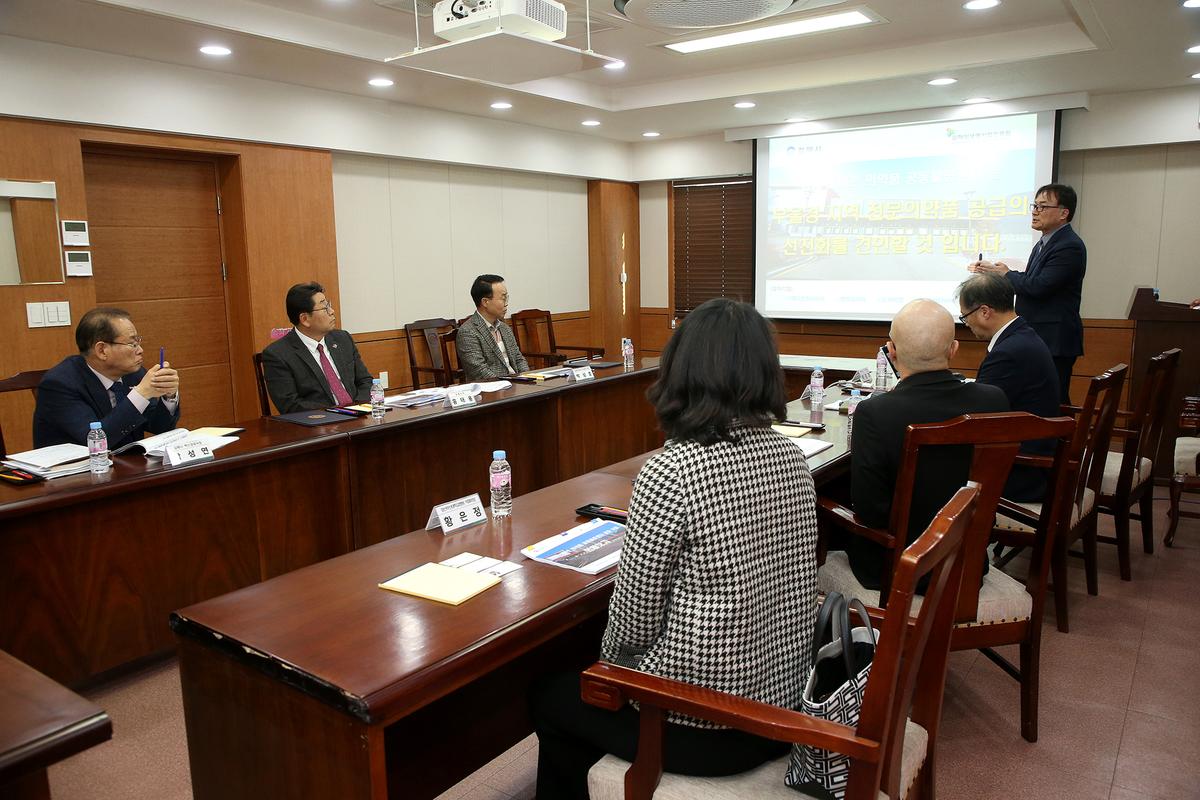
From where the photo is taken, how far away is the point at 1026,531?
261 cm

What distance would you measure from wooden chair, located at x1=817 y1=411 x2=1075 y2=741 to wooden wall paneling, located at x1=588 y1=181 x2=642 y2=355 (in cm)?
567

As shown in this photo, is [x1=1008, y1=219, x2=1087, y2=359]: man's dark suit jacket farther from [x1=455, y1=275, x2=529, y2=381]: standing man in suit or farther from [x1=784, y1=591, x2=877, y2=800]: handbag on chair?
[x1=784, y1=591, x2=877, y2=800]: handbag on chair

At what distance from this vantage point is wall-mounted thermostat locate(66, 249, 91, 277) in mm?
4164

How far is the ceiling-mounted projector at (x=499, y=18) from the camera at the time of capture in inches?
119

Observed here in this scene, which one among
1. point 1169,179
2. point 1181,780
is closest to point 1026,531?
point 1181,780

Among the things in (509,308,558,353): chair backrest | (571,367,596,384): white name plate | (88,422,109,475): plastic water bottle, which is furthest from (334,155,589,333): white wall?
(88,422,109,475): plastic water bottle

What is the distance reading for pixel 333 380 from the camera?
4.00 metres

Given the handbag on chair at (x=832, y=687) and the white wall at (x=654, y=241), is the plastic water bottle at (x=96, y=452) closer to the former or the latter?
the handbag on chair at (x=832, y=687)

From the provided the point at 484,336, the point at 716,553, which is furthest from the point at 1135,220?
the point at 716,553

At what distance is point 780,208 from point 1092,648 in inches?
193

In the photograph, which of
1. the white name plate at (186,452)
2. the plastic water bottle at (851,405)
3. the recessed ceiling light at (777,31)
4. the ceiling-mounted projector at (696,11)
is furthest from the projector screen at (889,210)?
the white name plate at (186,452)

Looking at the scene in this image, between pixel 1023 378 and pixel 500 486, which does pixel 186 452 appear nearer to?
pixel 500 486

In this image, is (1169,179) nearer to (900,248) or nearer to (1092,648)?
(900,248)

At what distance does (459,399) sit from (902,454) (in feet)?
7.11
